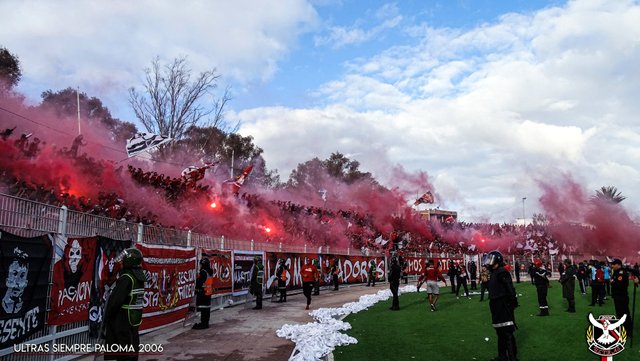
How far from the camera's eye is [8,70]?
87.2 ft

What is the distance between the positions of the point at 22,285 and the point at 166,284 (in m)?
4.94

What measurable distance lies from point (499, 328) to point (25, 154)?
56.6 ft

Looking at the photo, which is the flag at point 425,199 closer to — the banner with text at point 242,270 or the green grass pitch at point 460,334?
the green grass pitch at point 460,334

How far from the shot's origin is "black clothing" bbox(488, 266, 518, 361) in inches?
300

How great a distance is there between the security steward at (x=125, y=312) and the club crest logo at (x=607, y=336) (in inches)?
219

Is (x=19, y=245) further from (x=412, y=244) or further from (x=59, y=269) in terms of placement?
(x=412, y=244)

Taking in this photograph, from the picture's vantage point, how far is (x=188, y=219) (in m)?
25.6

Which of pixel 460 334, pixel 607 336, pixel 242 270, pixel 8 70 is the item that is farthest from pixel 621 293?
pixel 8 70

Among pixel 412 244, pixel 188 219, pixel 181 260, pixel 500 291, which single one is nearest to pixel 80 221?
pixel 181 260

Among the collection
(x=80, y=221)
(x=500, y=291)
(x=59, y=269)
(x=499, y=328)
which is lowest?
(x=499, y=328)

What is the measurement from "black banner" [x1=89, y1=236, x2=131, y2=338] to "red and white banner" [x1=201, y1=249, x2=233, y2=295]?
545cm

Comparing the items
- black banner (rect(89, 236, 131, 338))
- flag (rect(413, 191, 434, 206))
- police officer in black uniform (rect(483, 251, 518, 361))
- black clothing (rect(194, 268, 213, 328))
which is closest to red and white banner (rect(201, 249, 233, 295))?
black clothing (rect(194, 268, 213, 328))

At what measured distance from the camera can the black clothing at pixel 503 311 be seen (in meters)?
7.61

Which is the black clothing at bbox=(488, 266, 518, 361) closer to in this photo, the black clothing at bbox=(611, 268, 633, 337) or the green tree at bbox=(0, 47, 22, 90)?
the black clothing at bbox=(611, 268, 633, 337)
